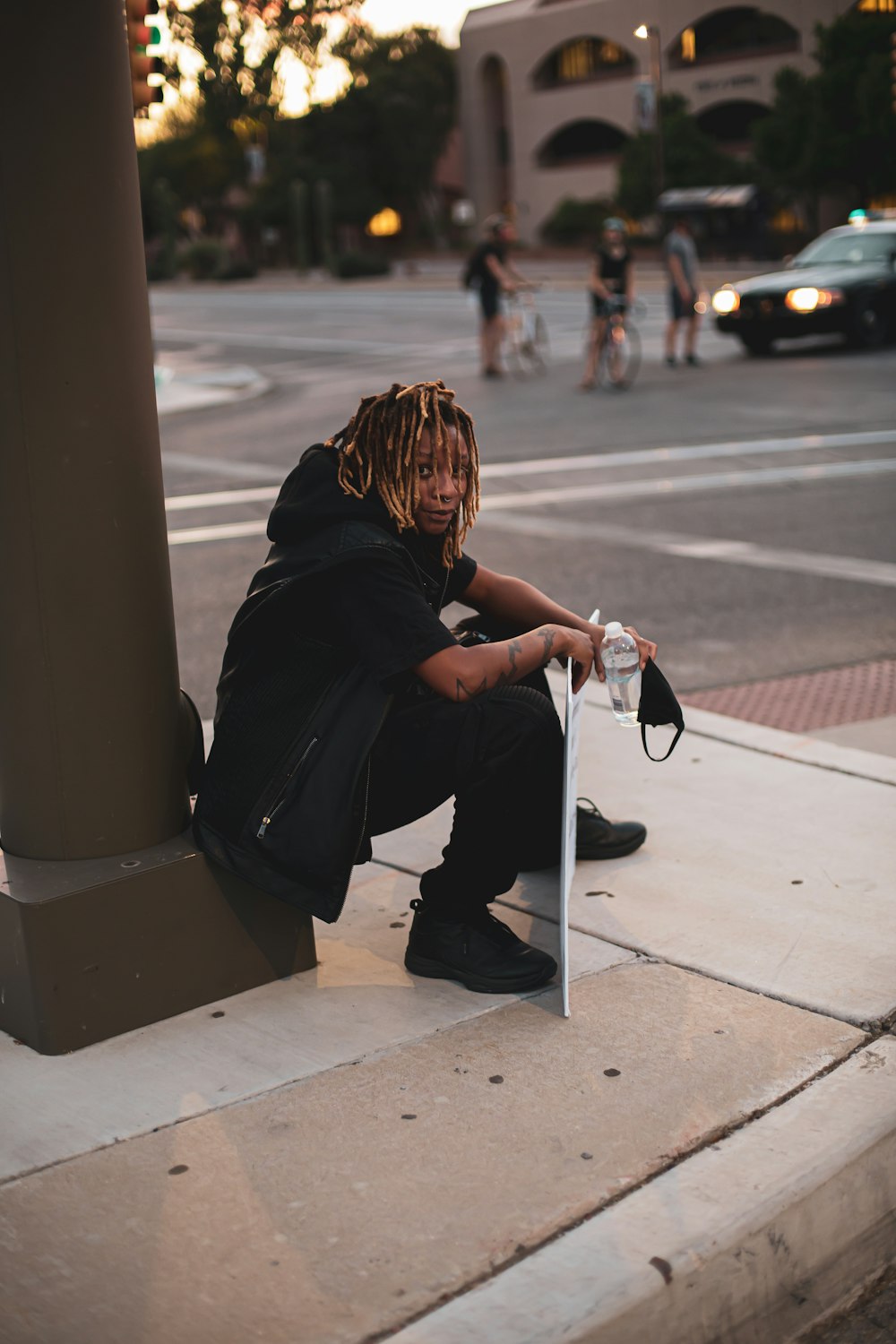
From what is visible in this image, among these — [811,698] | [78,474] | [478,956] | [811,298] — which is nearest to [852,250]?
[811,298]

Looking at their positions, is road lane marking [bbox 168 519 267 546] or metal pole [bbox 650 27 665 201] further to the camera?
metal pole [bbox 650 27 665 201]

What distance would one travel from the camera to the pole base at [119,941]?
3.21 meters

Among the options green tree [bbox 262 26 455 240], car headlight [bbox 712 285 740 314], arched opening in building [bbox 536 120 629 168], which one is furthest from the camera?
green tree [bbox 262 26 455 240]

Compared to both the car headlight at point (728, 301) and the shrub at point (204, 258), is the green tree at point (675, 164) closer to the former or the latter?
the shrub at point (204, 258)

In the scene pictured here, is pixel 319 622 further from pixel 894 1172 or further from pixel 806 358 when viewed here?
pixel 806 358

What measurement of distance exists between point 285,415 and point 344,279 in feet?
138

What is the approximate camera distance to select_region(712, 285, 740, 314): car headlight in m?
19.2

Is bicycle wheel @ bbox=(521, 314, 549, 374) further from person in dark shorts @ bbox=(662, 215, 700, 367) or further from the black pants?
the black pants

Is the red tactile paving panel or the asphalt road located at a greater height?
the asphalt road

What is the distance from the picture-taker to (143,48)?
361 inches

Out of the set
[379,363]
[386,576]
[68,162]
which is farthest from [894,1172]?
[379,363]

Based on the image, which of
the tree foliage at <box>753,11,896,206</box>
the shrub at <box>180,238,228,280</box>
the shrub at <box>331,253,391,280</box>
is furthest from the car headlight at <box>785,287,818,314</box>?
the shrub at <box>180,238,228,280</box>

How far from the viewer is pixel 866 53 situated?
124ft

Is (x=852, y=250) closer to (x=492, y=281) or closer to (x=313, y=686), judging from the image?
(x=492, y=281)
